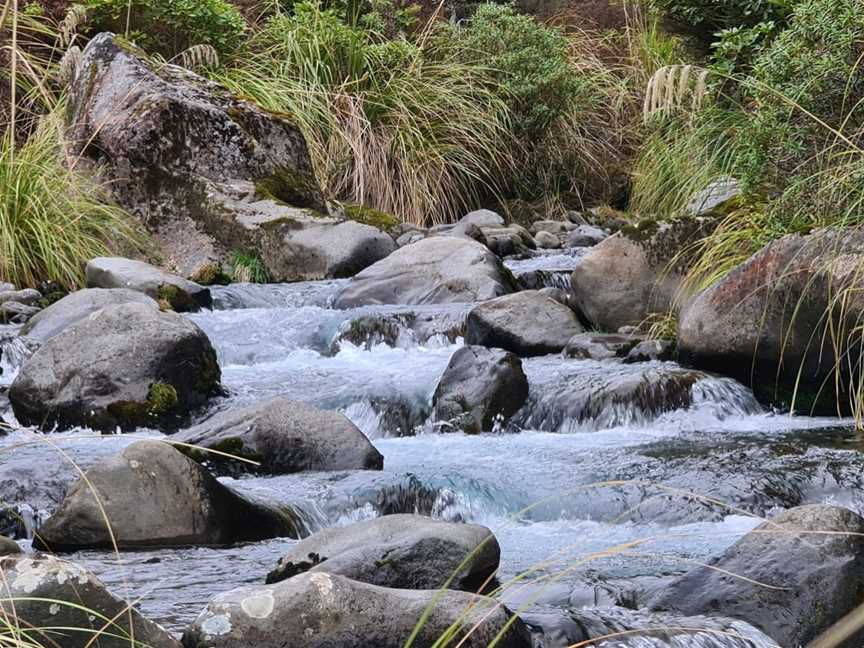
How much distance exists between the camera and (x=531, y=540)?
168 inches

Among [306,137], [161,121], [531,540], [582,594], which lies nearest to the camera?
[582,594]

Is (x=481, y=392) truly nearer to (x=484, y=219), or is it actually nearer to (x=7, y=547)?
(x=7, y=547)

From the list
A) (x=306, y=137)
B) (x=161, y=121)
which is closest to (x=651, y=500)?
(x=161, y=121)

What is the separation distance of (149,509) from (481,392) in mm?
2438

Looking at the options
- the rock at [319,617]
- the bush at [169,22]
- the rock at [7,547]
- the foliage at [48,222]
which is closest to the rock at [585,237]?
the foliage at [48,222]

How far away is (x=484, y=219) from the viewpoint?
11.5 m

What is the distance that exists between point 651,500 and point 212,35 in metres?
8.82

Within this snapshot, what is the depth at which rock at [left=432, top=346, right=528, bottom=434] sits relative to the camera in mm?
6160

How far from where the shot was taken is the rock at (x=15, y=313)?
7.97m

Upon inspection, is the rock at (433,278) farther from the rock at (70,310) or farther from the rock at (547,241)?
the rock at (547,241)

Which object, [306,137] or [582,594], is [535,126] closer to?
[306,137]

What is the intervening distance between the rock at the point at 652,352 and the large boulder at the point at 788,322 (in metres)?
0.30

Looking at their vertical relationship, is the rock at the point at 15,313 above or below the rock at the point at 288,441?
below

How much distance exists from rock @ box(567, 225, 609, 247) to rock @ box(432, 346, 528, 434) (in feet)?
14.6
